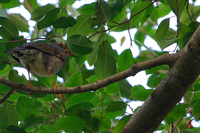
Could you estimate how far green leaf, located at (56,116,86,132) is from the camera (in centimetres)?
312

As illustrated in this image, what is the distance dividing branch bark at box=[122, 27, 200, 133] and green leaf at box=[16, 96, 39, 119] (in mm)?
1522

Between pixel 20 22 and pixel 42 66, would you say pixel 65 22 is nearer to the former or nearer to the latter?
pixel 42 66

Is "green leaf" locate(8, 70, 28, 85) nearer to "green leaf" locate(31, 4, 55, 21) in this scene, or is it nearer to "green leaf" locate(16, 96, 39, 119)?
"green leaf" locate(16, 96, 39, 119)

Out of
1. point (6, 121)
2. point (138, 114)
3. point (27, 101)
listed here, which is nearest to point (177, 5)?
point (138, 114)

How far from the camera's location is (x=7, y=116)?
3268mm

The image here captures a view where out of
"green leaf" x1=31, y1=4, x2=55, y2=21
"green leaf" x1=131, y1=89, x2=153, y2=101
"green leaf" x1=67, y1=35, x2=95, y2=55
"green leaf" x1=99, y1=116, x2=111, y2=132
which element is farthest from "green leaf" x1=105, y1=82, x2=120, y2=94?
"green leaf" x1=31, y1=4, x2=55, y2=21

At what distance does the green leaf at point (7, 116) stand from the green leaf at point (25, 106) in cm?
16

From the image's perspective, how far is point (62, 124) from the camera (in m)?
3.15

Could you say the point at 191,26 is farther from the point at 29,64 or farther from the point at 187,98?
the point at 29,64

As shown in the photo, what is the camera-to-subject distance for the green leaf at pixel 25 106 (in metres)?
3.43

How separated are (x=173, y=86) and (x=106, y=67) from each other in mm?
1120

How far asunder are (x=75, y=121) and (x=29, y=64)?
134cm

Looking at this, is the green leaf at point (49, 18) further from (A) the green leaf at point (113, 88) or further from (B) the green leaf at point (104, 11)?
(A) the green leaf at point (113, 88)

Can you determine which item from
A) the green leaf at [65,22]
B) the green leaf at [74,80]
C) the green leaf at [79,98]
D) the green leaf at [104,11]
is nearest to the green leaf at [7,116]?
the green leaf at [79,98]
